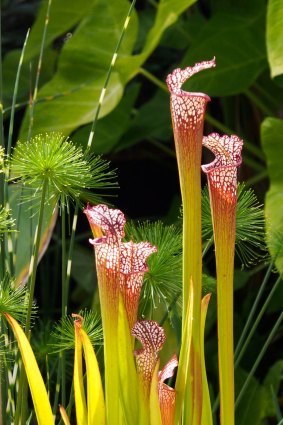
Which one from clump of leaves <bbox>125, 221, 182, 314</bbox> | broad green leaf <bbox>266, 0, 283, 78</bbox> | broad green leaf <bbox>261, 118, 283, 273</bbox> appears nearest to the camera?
clump of leaves <bbox>125, 221, 182, 314</bbox>

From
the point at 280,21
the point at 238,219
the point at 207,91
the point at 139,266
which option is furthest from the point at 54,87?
the point at 139,266

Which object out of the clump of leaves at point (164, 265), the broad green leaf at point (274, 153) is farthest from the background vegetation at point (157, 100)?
the clump of leaves at point (164, 265)

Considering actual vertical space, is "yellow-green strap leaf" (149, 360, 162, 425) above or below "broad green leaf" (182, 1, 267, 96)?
below

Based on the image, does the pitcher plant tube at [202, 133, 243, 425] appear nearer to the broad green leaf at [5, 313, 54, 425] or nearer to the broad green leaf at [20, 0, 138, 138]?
the broad green leaf at [5, 313, 54, 425]

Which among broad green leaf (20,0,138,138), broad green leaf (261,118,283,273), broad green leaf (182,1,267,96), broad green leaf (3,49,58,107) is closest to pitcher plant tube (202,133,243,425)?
broad green leaf (261,118,283,273)

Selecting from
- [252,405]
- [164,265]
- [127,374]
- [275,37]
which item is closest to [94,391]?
[127,374]

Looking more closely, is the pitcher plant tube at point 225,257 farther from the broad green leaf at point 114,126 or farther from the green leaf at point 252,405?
the broad green leaf at point 114,126
